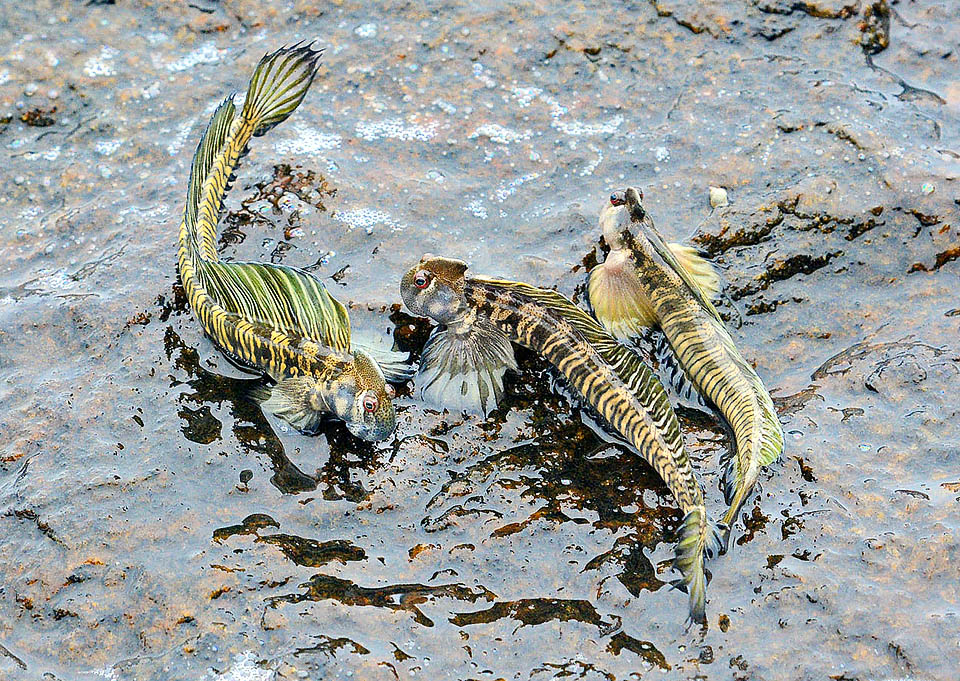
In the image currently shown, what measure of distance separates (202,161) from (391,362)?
1.67 m

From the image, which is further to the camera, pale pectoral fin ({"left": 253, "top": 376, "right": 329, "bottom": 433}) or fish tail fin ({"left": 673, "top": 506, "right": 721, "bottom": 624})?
pale pectoral fin ({"left": 253, "top": 376, "right": 329, "bottom": 433})

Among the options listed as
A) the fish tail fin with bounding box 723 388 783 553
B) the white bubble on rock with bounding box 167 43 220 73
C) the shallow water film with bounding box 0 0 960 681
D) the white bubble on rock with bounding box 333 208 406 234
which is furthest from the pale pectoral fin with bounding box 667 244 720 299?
the white bubble on rock with bounding box 167 43 220 73

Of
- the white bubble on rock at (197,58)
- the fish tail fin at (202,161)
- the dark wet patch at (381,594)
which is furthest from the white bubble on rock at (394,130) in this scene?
the dark wet patch at (381,594)

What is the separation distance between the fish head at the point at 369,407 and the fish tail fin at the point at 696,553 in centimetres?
151

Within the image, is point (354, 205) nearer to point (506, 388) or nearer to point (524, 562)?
point (506, 388)

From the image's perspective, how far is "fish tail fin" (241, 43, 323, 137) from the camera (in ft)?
17.6

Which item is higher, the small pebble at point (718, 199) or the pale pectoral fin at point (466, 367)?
the small pebble at point (718, 199)

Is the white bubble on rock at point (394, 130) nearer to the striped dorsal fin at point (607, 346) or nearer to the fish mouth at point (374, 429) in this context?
the striped dorsal fin at point (607, 346)

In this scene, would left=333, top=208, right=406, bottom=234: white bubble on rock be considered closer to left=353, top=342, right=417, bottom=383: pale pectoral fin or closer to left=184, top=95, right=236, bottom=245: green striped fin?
left=184, top=95, right=236, bottom=245: green striped fin

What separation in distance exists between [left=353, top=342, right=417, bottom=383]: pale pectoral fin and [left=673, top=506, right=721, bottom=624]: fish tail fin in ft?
5.55

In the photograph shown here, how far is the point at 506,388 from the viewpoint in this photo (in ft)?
16.2

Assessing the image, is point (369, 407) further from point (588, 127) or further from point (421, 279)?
point (588, 127)

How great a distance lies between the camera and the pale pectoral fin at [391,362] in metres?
4.89

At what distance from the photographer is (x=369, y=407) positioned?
4418mm
